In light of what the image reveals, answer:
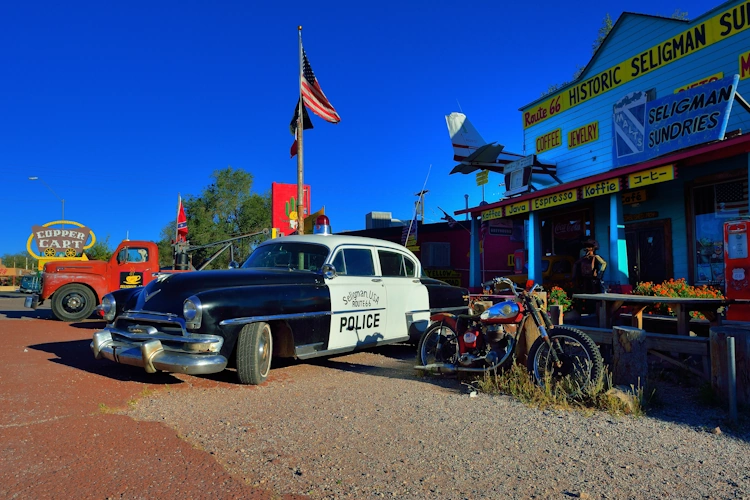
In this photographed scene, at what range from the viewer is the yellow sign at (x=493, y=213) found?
13498 mm

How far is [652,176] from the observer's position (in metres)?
9.33

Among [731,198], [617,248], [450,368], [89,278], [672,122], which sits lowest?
[450,368]

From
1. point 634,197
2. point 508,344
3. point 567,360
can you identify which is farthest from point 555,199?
point 567,360

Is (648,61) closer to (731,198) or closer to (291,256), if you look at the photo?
(731,198)

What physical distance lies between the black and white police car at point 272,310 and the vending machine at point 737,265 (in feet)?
13.1

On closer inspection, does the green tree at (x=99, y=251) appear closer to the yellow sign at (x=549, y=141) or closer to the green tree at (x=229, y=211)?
the green tree at (x=229, y=211)

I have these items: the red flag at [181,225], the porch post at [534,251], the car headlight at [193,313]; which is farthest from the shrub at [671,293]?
the red flag at [181,225]

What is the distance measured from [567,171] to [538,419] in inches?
427

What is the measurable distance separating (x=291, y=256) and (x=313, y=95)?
23.7 feet

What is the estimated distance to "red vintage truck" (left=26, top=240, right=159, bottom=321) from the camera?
11.8 meters

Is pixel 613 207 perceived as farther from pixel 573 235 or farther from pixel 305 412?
pixel 305 412

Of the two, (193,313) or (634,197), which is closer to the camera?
(193,313)

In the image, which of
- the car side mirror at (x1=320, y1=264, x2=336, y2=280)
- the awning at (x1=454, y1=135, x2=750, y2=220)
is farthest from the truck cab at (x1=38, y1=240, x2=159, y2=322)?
the awning at (x1=454, y1=135, x2=750, y2=220)

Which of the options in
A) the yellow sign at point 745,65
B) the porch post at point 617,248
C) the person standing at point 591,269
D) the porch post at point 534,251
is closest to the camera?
the person standing at point 591,269
